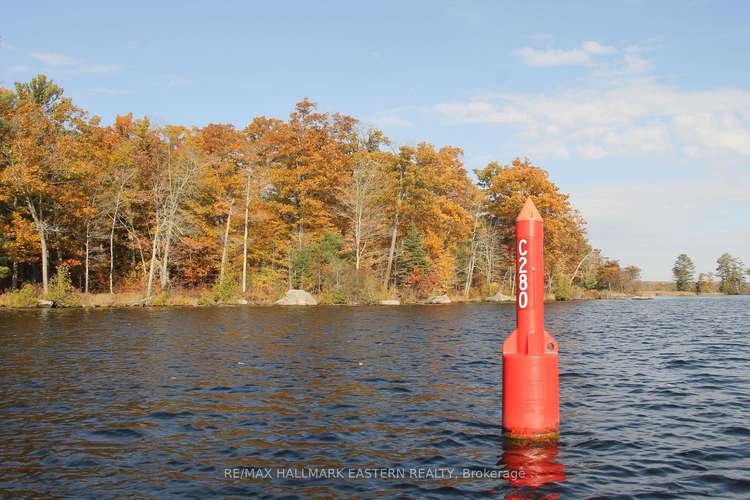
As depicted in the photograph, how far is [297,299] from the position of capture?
48.9 metres

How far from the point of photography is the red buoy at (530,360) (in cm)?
793

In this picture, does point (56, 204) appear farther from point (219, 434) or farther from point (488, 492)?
point (488, 492)

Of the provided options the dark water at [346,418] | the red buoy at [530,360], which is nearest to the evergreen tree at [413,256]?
the dark water at [346,418]

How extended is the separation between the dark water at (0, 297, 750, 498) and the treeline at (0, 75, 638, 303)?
2750cm

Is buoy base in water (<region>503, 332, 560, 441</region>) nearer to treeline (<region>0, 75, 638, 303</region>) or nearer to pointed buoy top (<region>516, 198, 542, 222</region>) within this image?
pointed buoy top (<region>516, 198, 542, 222</region>)

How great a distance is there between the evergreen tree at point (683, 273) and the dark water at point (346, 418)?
422ft

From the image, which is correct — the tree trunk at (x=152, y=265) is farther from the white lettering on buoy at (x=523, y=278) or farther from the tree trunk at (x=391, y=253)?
the white lettering on buoy at (x=523, y=278)

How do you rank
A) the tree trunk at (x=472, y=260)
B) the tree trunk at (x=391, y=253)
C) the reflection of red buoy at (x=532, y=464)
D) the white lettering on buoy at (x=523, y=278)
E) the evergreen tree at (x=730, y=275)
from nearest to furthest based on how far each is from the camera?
the reflection of red buoy at (x=532, y=464), the white lettering on buoy at (x=523, y=278), the tree trunk at (x=391, y=253), the tree trunk at (x=472, y=260), the evergreen tree at (x=730, y=275)

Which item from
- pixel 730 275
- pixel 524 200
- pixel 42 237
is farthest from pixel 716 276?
pixel 42 237

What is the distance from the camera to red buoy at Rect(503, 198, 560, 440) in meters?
7.93

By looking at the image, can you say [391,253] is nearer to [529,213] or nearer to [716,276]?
[529,213]

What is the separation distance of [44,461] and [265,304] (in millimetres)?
41860

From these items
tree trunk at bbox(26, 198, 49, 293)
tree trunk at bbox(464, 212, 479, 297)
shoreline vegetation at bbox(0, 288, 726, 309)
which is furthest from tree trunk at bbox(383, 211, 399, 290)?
→ tree trunk at bbox(26, 198, 49, 293)

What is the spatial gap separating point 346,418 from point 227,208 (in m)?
44.7
